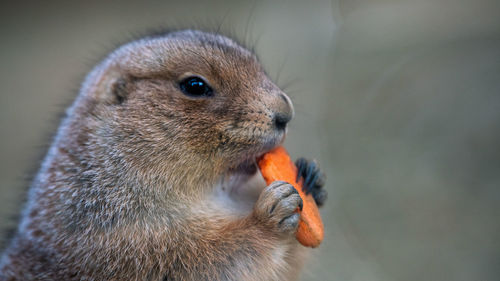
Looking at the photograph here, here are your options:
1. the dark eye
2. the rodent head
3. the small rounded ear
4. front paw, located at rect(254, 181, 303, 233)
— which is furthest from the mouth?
the small rounded ear

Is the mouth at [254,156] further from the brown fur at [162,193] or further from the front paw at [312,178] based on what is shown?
the front paw at [312,178]

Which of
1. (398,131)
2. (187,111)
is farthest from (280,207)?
(398,131)

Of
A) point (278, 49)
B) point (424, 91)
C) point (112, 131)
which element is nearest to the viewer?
point (112, 131)

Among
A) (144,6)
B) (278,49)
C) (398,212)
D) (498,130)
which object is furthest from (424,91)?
(144,6)

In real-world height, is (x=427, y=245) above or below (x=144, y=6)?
below

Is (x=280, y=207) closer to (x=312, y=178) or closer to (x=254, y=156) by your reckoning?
(x=254, y=156)

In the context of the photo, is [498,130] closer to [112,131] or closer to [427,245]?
[427,245]

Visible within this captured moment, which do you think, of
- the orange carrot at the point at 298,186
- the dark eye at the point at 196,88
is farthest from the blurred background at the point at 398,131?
the dark eye at the point at 196,88

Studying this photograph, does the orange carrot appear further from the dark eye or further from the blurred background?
the blurred background

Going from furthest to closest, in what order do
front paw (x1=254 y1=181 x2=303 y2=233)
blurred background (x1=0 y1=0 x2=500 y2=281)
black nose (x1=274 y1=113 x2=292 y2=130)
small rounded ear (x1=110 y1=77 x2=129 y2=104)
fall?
1. blurred background (x1=0 y1=0 x2=500 y2=281)
2. small rounded ear (x1=110 y1=77 x2=129 y2=104)
3. black nose (x1=274 y1=113 x2=292 y2=130)
4. front paw (x1=254 y1=181 x2=303 y2=233)
